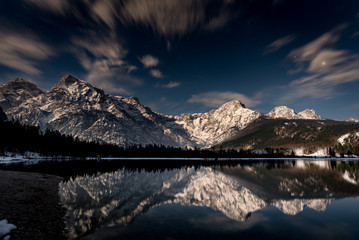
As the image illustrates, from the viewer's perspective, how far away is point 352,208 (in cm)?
2730

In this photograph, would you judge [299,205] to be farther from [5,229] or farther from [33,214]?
[5,229]

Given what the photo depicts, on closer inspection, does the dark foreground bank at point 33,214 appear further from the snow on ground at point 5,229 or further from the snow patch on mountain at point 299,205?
the snow patch on mountain at point 299,205

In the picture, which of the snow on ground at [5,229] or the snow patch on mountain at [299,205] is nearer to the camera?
the snow on ground at [5,229]

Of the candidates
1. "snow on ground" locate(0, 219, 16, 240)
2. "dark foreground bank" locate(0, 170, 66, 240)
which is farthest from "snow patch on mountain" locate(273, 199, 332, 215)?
"snow on ground" locate(0, 219, 16, 240)

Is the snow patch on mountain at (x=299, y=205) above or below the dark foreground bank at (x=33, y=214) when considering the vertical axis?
above

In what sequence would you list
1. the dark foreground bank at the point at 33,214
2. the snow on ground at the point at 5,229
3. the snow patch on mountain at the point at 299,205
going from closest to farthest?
1. the snow on ground at the point at 5,229
2. the dark foreground bank at the point at 33,214
3. the snow patch on mountain at the point at 299,205

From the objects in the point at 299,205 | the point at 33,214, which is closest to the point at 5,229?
the point at 33,214

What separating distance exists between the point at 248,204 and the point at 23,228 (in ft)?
87.6

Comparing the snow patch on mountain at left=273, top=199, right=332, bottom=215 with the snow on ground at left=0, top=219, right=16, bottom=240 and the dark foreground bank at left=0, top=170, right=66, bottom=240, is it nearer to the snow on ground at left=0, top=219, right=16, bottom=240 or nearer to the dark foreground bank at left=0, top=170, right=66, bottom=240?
the dark foreground bank at left=0, top=170, right=66, bottom=240

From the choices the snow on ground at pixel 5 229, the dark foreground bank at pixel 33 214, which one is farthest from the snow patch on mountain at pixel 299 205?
the snow on ground at pixel 5 229

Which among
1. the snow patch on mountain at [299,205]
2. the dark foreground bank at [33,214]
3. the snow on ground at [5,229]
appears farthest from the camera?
the snow patch on mountain at [299,205]

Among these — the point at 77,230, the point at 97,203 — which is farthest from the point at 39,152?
the point at 77,230

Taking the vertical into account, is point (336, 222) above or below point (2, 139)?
below

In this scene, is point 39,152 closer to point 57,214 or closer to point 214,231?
point 57,214
